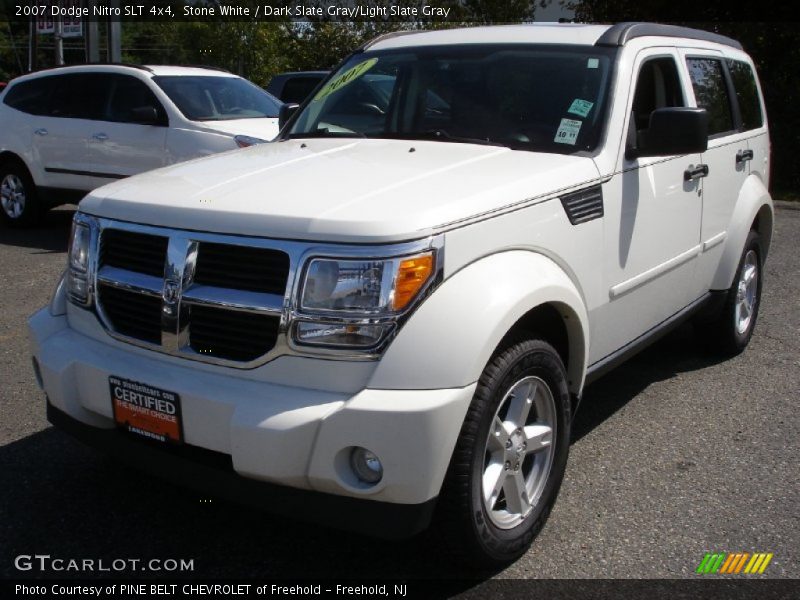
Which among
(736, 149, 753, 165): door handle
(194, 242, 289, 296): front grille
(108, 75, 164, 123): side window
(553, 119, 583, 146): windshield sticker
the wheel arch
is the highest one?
(553, 119, 583, 146): windshield sticker

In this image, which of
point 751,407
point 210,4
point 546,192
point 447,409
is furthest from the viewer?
point 210,4

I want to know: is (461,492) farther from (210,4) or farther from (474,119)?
(210,4)

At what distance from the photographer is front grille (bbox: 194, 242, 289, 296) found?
2768 millimetres

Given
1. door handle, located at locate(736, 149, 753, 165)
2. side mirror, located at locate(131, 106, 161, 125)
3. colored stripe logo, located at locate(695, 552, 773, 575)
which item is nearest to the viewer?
colored stripe logo, located at locate(695, 552, 773, 575)

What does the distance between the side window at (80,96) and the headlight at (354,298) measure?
802 centimetres

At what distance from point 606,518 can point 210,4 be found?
23.9 m

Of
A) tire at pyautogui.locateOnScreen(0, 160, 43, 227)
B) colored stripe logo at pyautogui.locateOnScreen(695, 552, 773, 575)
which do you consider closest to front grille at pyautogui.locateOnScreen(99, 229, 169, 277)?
colored stripe logo at pyautogui.locateOnScreen(695, 552, 773, 575)

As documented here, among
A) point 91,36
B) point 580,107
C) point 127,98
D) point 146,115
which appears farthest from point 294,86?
point 580,107

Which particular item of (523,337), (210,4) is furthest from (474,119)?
(210,4)

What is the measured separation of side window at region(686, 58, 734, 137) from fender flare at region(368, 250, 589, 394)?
7.53 feet

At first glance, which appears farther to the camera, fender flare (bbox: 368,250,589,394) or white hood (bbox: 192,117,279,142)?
white hood (bbox: 192,117,279,142)

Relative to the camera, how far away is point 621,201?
377 centimetres

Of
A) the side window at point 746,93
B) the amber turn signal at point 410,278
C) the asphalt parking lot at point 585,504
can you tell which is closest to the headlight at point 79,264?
the asphalt parking lot at point 585,504

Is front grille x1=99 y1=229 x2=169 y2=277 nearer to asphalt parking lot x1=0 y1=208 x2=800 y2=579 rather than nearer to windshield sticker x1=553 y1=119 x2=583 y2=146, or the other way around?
asphalt parking lot x1=0 y1=208 x2=800 y2=579
